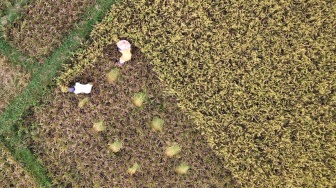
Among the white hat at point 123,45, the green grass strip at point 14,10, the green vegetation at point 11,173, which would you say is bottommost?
the green vegetation at point 11,173

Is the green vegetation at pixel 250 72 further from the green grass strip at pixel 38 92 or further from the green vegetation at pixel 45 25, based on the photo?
the green vegetation at pixel 45 25

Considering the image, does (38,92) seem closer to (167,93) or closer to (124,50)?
(124,50)

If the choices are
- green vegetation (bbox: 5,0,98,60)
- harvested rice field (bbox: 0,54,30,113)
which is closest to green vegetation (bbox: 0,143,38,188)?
harvested rice field (bbox: 0,54,30,113)

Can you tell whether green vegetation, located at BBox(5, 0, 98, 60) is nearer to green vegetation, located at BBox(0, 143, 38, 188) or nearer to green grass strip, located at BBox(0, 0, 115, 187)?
green grass strip, located at BBox(0, 0, 115, 187)

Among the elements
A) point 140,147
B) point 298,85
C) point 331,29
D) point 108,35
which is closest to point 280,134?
point 298,85

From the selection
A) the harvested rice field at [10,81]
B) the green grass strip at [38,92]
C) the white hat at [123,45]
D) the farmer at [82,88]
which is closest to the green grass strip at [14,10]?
the harvested rice field at [10,81]
